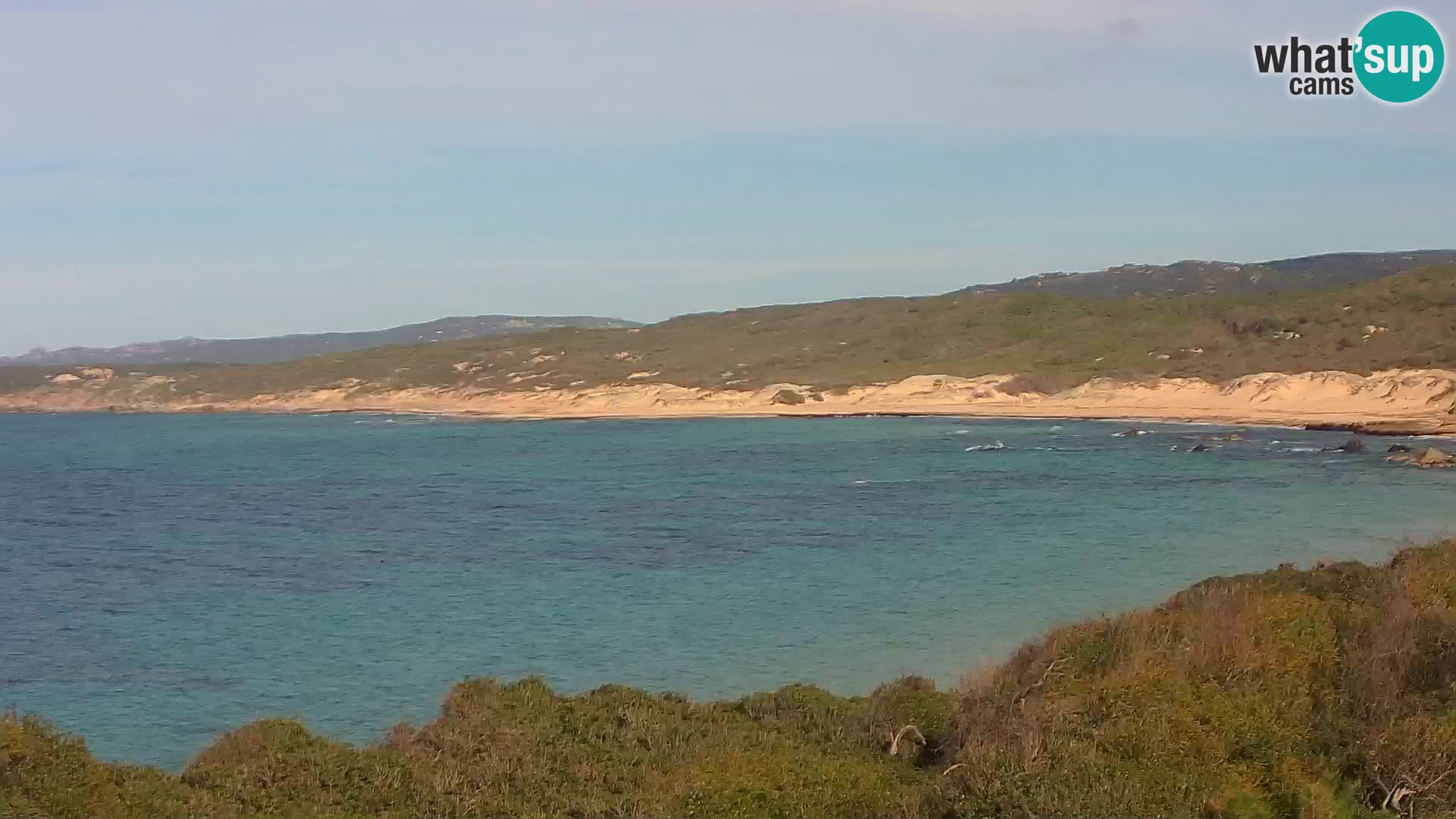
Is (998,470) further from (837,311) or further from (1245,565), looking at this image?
(837,311)

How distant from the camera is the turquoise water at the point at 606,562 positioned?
69.2 ft

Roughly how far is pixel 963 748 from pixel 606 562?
24.3 metres

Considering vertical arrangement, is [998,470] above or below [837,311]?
below

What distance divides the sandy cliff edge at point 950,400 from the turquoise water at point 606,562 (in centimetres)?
1224

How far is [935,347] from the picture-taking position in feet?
407

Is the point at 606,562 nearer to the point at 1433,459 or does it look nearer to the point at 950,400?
the point at 1433,459

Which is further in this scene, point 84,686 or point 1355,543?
point 1355,543

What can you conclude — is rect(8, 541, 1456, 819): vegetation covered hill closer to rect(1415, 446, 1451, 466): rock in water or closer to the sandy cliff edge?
rect(1415, 446, 1451, 466): rock in water

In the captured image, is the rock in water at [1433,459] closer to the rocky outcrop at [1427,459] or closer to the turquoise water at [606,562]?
the rocky outcrop at [1427,459]

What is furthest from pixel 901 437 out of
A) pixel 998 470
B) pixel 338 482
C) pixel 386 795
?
pixel 386 795

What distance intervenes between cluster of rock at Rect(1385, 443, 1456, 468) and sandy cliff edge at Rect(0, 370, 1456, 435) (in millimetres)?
13582

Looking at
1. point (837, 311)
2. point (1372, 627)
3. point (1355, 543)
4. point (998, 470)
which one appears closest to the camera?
point (1372, 627)

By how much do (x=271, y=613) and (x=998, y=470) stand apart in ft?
118

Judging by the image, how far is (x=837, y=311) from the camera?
15475 centimetres
